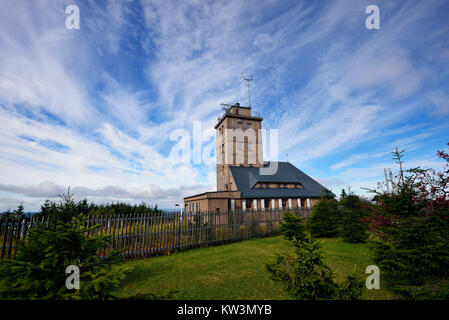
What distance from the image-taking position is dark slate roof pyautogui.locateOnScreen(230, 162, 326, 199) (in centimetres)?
2781

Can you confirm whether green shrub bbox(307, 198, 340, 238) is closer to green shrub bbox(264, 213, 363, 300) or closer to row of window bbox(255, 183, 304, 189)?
green shrub bbox(264, 213, 363, 300)

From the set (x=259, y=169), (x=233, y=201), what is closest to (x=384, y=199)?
(x=233, y=201)

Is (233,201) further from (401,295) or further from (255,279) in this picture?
(401,295)

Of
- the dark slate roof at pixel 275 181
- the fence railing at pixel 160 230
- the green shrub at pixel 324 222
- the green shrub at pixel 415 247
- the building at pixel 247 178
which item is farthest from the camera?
the dark slate roof at pixel 275 181

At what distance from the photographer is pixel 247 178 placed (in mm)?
29781

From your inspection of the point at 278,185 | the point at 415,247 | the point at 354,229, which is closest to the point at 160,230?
the point at 415,247

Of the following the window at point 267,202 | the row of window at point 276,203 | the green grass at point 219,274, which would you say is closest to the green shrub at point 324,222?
the green grass at point 219,274

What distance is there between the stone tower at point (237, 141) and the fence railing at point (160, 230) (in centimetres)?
1748

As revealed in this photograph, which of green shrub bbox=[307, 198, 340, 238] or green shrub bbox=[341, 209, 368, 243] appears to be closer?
green shrub bbox=[341, 209, 368, 243]

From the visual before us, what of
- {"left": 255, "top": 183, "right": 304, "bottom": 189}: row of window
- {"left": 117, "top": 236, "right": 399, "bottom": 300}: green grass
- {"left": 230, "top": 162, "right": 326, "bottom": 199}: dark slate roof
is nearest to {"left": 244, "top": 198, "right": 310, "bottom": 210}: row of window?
{"left": 230, "top": 162, "right": 326, "bottom": 199}: dark slate roof

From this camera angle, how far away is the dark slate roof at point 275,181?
1095 inches

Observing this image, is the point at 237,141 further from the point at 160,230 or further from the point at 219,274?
the point at 219,274

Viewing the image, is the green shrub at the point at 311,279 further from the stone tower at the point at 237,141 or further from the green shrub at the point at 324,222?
the stone tower at the point at 237,141
